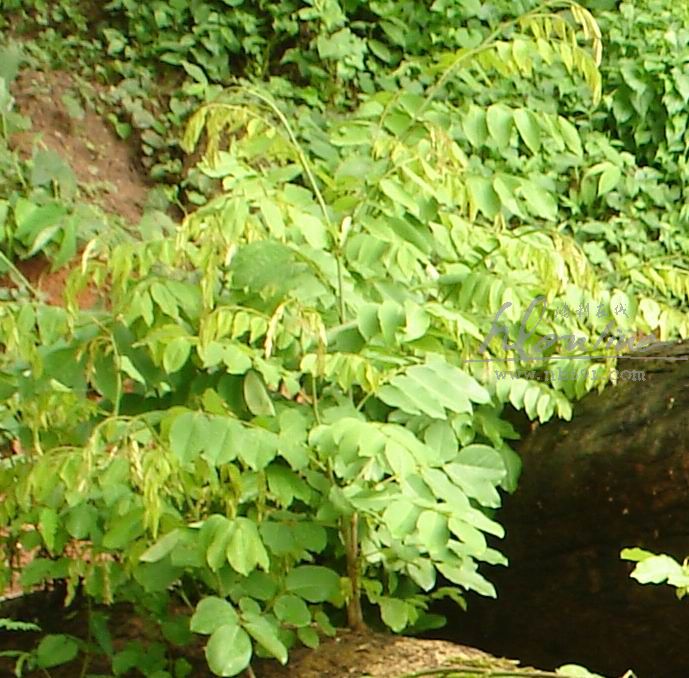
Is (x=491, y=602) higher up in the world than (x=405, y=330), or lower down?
lower down

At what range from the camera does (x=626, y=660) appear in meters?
2.90

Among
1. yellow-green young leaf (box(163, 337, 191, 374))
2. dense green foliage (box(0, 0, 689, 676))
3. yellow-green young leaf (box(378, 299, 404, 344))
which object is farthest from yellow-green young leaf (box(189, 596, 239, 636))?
yellow-green young leaf (box(378, 299, 404, 344))

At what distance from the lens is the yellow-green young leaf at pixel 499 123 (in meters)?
2.23

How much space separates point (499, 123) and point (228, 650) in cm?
120

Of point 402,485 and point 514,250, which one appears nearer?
point 402,485

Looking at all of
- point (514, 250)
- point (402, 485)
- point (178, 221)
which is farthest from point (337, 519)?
point (178, 221)

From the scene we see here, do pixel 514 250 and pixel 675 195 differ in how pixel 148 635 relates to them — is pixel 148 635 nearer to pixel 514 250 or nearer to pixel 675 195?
pixel 514 250

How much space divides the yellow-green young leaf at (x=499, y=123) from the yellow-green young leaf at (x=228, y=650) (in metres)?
1.13

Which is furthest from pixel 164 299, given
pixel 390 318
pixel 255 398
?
pixel 390 318

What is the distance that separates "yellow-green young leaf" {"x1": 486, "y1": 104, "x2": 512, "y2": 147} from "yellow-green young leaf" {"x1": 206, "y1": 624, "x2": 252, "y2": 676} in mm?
1133

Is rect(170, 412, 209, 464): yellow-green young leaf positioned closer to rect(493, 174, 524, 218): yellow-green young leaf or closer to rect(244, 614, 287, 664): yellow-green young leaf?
rect(244, 614, 287, 664): yellow-green young leaf

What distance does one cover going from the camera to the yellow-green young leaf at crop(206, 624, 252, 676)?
2033mm

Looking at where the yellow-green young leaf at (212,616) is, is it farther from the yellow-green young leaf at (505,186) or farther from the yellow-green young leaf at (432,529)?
the yellow-green young leaf at (505,186)

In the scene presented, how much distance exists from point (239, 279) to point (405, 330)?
361mm
